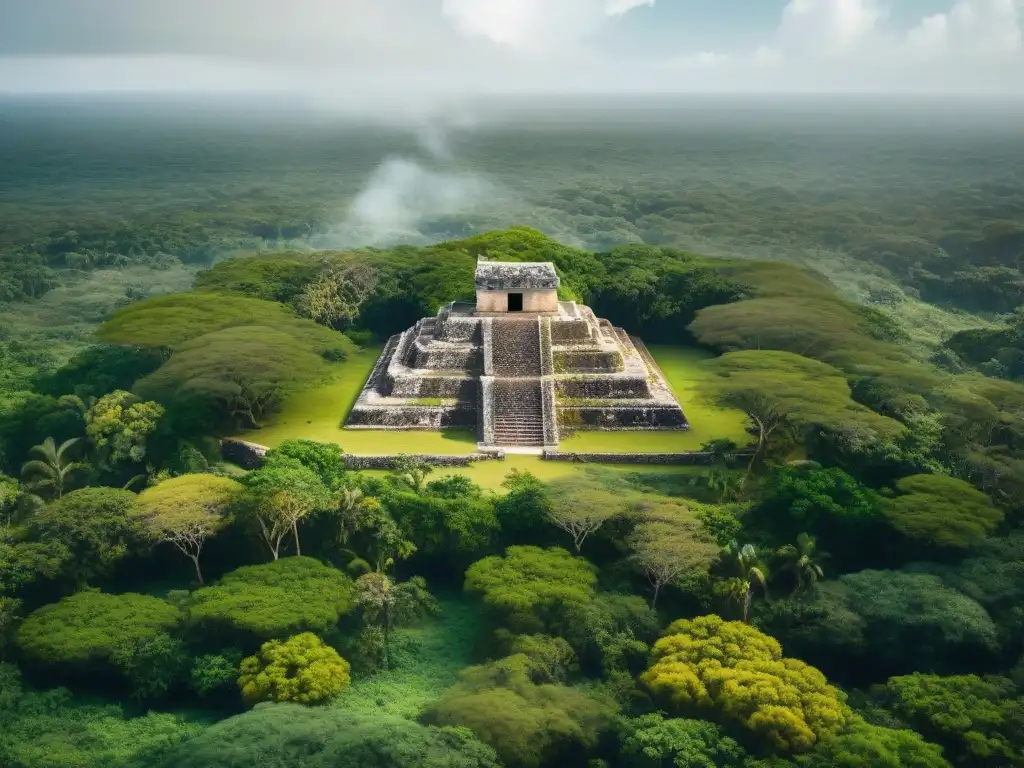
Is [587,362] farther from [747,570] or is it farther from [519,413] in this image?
[747,570]

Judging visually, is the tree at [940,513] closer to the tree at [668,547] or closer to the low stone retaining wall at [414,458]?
the tree at [668,547]

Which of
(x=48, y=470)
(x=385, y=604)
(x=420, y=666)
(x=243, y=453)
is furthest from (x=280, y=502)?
(x=48, y=470)

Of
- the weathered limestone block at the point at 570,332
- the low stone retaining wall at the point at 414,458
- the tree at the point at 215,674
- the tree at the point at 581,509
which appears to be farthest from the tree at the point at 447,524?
the weathered limestone block at the point at 570,332

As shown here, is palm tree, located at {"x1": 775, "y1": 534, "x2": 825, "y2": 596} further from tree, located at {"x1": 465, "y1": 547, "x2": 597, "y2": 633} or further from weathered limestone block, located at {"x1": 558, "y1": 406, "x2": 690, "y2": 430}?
weathered limestone block, located at {"x1": 558, "y1": 406, "x2": 690, "y2": 430}

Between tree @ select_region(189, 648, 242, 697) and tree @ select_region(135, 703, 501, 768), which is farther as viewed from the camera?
tree @ select_region(189, 648, 242, 697)

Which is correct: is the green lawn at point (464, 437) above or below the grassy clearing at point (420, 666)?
above

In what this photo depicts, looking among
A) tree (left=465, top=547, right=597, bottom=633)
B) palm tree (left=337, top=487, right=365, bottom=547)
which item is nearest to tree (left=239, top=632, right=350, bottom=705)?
tree (left=465, top=547, right=597, bottom=633)

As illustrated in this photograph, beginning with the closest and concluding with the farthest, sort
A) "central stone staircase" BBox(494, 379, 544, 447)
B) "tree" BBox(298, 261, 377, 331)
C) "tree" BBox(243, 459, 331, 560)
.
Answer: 1. "tree" BBox(243, 459, 331, 560)
2. "central stone staircase" BBox(494, 379, 544, 447)
3. "tree" BBox(298, 261, 377, 331)
